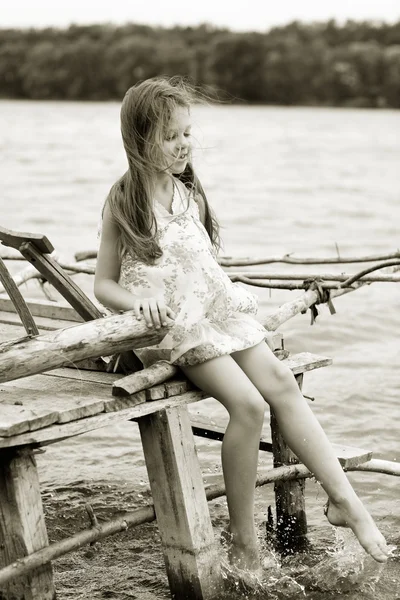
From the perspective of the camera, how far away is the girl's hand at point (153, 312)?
3.87 metres

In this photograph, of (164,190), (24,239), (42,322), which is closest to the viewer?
(24,239)

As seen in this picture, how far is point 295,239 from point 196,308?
1214 centimetres

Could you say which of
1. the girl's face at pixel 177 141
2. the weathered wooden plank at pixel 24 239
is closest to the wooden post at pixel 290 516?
the girl's face at pixel 177 141

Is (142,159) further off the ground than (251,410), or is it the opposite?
(142,159)

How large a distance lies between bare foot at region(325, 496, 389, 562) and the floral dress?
0.74 meters

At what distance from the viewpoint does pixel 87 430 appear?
3.76 metres

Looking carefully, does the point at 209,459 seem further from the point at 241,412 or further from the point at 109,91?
the point at 109,91

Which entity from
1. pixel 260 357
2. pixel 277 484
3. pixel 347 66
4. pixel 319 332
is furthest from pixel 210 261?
pixel 347 66

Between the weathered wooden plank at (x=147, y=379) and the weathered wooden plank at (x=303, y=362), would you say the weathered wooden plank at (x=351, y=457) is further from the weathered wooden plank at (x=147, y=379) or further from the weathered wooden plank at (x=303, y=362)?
the weathered wooden plank at (x=147, y=379)

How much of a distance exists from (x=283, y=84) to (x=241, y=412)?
6450 centimetres

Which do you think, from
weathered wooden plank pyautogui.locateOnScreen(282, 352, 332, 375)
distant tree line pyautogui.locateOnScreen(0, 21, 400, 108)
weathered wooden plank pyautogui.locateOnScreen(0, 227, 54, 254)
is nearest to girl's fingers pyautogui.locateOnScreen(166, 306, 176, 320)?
weathered wooden plank pyautogui.locateOnScreen(0, 227, 54, 254)

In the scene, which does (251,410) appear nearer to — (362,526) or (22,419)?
(362,526)

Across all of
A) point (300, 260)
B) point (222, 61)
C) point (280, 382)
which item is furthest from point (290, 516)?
point (222, 61)

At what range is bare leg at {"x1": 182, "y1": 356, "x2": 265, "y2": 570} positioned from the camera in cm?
403
